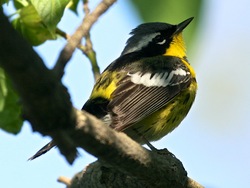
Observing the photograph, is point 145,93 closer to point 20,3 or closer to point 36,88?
point 20,3

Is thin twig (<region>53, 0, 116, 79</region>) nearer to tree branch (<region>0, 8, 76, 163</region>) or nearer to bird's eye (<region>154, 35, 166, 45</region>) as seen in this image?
tree branch (<region>0, 8, 76, 163</region>)

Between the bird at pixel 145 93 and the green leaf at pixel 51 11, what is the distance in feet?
4.57

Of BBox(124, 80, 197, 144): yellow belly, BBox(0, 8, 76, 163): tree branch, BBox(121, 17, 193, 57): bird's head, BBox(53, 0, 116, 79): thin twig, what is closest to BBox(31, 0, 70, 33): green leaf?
BBox(53, 0, 116, 79): thin twig

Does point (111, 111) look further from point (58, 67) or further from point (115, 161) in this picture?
point (58, 67)

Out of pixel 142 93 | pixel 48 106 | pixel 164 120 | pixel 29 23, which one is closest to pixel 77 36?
pixel 48 106

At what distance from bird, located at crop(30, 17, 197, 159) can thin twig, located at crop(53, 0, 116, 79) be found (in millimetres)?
1430

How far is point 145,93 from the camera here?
4789 millimetres

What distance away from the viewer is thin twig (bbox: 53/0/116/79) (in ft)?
5.85

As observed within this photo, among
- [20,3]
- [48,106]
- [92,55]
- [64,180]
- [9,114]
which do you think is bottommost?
[64,180]

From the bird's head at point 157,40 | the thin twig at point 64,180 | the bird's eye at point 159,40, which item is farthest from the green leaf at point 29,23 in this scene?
the bird's eye at point 159,40

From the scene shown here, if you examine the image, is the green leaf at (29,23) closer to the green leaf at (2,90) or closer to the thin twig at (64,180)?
the green leaf at (2,90)

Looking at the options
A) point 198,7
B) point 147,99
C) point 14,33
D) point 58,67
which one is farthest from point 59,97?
point 147,99

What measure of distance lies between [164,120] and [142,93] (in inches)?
12.1

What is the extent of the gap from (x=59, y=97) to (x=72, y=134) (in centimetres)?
33
